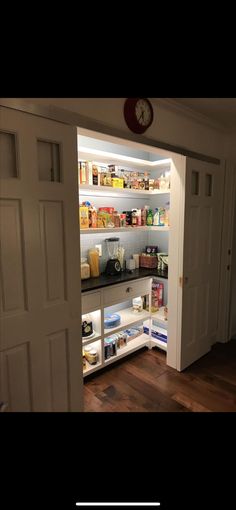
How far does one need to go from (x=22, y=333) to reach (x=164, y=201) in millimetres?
2288

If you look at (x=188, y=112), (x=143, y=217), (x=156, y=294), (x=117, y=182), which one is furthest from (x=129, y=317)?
(x=188, y=112)

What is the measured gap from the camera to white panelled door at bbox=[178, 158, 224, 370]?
2.22 m

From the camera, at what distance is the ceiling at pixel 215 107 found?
6.07 ft

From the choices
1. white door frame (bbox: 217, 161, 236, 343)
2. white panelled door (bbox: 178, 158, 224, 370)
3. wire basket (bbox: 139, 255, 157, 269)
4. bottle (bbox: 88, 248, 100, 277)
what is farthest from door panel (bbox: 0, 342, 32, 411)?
white door frame (bbox: 217, 161, 236, 343)

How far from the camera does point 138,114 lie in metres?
1.62

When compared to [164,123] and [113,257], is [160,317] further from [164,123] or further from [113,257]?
[164,123]

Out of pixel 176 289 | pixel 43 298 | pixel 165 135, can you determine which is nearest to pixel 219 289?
pixel 176 289

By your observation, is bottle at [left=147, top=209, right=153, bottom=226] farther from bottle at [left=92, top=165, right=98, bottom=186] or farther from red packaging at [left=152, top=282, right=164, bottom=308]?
bottle at [left=92, top=165, right=98, bottom=186]

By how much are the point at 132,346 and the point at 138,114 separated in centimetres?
217
